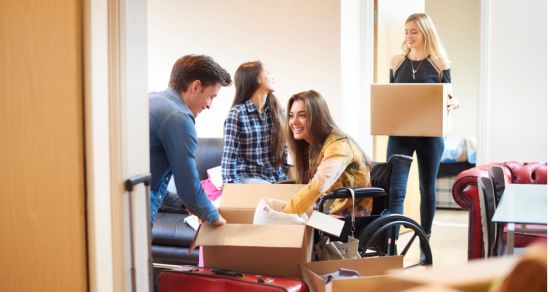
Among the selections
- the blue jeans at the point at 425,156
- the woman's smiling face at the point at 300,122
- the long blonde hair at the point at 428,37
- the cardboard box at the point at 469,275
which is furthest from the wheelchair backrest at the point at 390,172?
the cardboard box at the point at 469,275

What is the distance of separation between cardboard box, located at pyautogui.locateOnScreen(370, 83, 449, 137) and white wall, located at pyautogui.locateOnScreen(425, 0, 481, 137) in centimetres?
334

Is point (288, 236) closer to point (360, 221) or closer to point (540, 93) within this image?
point (360, 221)

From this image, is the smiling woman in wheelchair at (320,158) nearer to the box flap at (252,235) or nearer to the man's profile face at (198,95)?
the box flap at (252,235)

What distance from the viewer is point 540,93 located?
465cm

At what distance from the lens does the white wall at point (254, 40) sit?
4.60m

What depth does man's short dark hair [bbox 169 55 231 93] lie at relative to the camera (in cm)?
274

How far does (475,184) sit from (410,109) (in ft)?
1.82

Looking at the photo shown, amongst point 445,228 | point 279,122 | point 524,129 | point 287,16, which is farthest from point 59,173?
point 445,228

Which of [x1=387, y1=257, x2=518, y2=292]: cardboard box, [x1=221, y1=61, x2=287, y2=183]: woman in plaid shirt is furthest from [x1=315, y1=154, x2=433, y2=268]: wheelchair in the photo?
[x1=387, y1=257, x2=518, y2=292]: cardboard box

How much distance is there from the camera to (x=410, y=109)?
403 centimetres

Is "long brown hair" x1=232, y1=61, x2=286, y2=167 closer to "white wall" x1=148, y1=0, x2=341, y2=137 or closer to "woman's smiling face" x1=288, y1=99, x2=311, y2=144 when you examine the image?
"white wall" x1=148, y1=0, x2=341, y2=137

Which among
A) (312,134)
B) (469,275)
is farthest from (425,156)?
(469,275)

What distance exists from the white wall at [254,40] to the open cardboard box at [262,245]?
215 centimetres

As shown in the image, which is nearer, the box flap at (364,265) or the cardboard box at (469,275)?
the cardboard box at (469,275)
